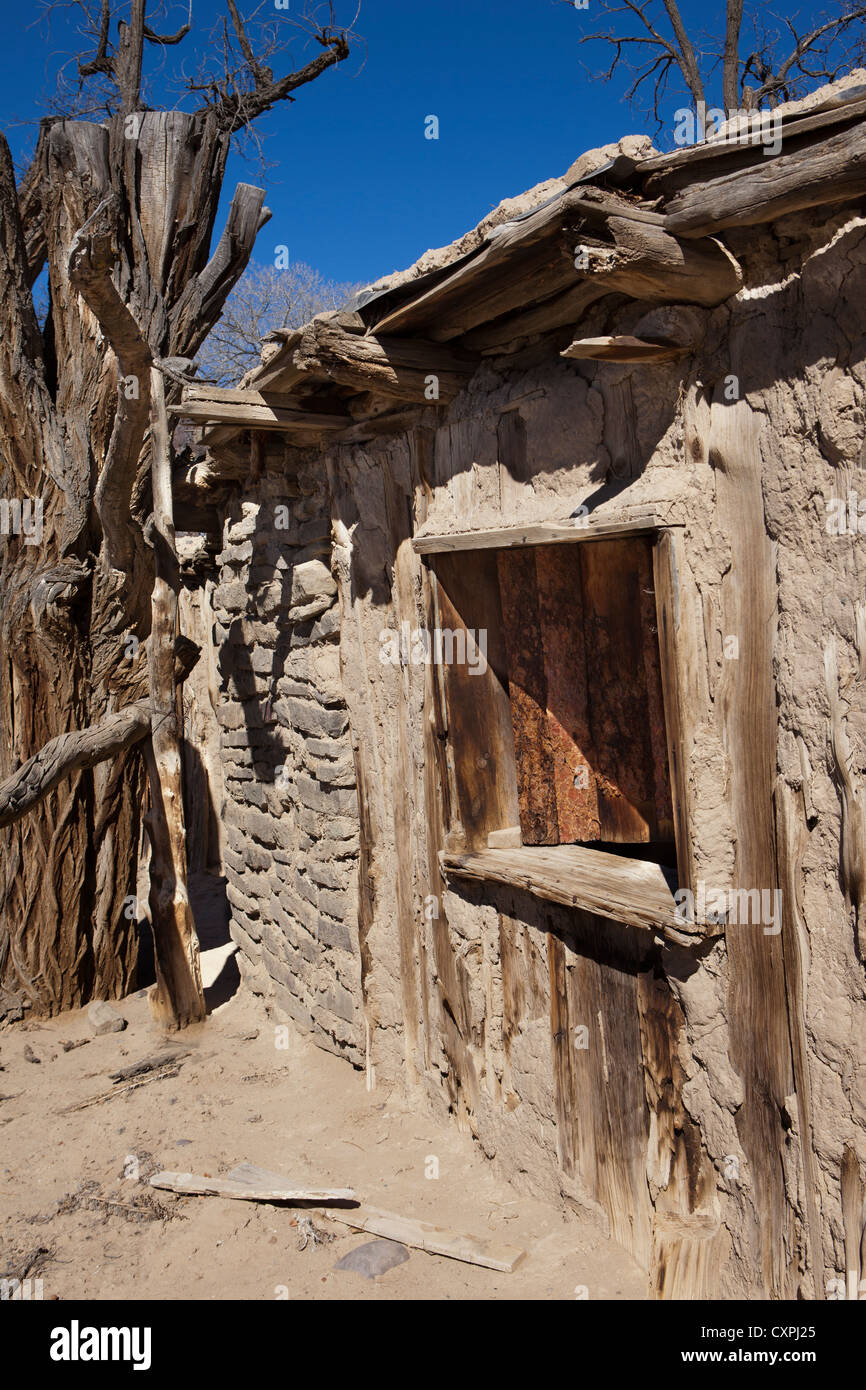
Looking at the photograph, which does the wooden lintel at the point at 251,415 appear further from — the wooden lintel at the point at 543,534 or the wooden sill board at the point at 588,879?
the wooden sill board at the point at 588,879

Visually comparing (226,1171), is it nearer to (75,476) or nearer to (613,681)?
(613,681)

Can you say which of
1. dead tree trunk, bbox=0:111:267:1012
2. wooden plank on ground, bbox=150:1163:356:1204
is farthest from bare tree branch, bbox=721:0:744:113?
wooden plank on ground, bbox=150:1163:356:1204

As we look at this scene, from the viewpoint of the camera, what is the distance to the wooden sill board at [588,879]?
263 centimetres

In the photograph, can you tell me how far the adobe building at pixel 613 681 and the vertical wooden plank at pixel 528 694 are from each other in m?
0.01

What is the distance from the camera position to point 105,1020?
17.4ft

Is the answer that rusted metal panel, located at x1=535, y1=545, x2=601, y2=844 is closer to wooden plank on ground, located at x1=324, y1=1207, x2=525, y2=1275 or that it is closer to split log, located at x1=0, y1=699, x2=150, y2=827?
wooden plank on ground, located at x1=324, y1=1207, x2=525, y2=1275

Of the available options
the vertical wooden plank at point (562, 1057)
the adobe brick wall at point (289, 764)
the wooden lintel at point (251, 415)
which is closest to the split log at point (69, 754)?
the adobe brick wall at point (289, 764)

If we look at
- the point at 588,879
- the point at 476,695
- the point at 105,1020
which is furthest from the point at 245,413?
the point at 105,1020

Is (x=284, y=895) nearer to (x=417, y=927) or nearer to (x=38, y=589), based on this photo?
(x=417, y=927)

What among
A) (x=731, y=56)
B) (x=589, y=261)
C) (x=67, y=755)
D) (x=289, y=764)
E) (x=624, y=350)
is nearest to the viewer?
(x=589, y=261)

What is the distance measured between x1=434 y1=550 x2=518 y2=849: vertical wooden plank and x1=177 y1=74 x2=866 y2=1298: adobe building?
1cm

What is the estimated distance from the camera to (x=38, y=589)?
5.36 m

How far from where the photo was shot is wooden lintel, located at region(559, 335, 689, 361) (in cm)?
237

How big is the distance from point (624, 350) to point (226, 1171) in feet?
10.5
